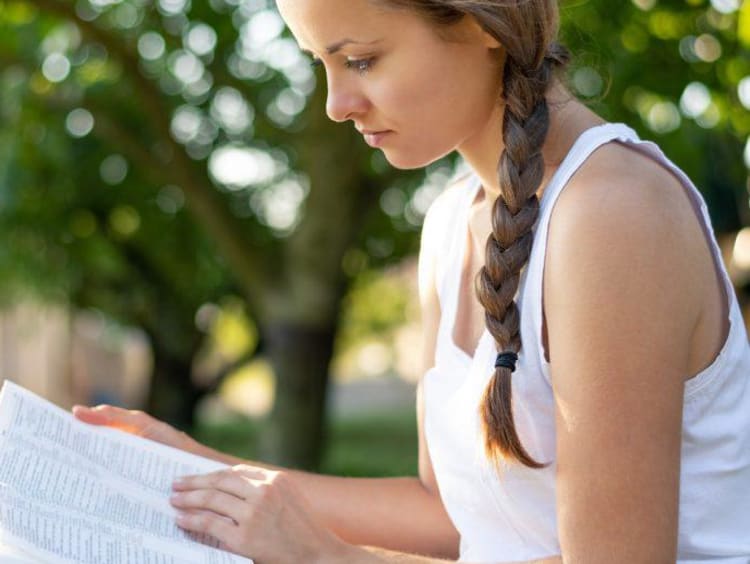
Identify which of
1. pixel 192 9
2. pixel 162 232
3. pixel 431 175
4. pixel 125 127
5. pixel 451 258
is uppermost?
pixel 451 258

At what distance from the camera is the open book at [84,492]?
1.42 m

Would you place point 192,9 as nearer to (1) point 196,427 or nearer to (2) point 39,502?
Result: (2) point 39,502

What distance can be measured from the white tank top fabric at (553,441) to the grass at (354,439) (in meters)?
6.43

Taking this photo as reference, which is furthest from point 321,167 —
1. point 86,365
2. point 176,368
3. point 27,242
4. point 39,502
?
point 86,365

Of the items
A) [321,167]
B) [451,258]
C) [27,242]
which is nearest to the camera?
[451,258]

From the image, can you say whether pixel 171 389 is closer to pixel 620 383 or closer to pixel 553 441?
pixel 553 441

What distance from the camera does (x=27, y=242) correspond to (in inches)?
305

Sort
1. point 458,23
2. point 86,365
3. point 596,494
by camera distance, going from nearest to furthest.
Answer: point 596,494 < point 458,23 < point 86,365

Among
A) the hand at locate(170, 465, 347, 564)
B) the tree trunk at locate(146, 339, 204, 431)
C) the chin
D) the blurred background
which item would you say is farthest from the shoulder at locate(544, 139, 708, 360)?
the tree trunk at locate(146, 339, 204, 431)

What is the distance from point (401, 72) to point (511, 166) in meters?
0.18

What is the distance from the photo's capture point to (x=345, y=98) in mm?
1634

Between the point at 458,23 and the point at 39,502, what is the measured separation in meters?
0.77


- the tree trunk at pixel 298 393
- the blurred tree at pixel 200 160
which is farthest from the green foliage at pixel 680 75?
the tree trunk at pixel 298 393

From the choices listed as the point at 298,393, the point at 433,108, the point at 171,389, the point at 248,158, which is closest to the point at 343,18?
the point at 433,108
